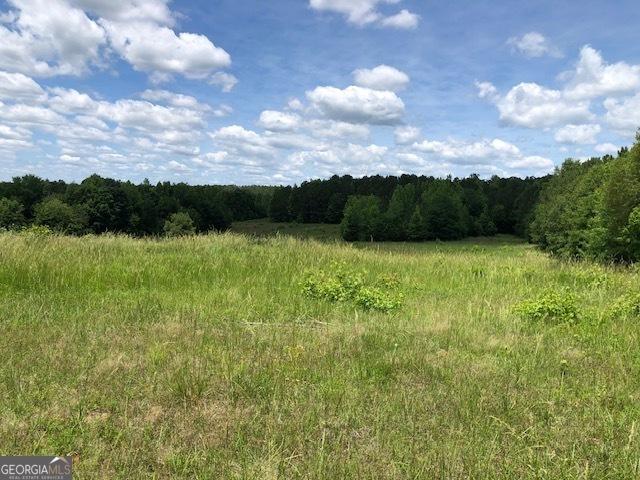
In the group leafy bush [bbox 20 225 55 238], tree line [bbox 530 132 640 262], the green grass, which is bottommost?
the green grass

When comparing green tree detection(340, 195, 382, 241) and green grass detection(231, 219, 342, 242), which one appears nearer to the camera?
green tree detection(340, 195, 382, 241)

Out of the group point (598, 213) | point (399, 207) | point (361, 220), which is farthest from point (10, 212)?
point (399, 207)

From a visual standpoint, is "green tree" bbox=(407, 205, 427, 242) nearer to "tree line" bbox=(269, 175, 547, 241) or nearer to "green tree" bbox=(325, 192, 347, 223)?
"tree line" bbox=(269, 175, 547, 241)

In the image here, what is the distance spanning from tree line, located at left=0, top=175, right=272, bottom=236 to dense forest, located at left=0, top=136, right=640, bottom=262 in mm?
175

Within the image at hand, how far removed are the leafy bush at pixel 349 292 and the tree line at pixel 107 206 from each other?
3680 centimetres

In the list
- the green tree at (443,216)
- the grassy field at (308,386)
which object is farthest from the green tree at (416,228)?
the grassy field at (308,386)

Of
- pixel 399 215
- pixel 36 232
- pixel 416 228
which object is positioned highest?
pixel 399 215

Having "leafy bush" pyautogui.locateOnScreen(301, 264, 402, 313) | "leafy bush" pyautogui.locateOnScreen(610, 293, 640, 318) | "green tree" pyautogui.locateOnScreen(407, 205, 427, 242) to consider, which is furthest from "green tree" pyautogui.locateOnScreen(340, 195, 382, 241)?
"leafy bush" pyautogui.locateOnScreen(610, 293, 640, 318)

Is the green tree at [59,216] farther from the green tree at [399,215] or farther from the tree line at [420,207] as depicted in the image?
the green tree at [399,215]

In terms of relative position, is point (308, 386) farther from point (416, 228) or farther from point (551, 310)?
point (416, 228)

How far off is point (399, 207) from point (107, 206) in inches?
2189

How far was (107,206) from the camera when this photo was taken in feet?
209

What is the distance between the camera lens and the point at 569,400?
4027 mm

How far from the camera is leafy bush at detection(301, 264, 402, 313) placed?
25.3 ft
